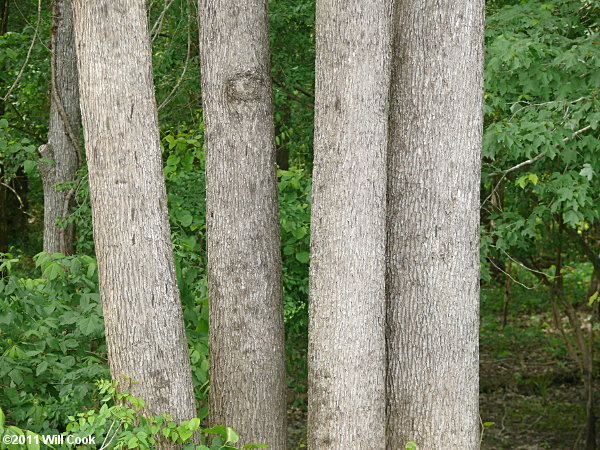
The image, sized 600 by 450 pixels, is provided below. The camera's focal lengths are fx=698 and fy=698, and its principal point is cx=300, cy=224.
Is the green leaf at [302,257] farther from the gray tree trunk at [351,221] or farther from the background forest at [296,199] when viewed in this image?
the gray tree trunk at [351,221]

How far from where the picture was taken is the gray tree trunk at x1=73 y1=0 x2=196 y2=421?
325cm

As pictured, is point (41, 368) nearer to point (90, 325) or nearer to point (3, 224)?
point (90, 325)

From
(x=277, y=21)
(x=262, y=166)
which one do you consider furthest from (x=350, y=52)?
(x=277, y=21)

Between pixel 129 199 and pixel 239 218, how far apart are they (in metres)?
0.69

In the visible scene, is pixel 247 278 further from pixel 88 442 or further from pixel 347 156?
pixel 88 442

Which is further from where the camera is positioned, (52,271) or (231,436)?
(52,271)

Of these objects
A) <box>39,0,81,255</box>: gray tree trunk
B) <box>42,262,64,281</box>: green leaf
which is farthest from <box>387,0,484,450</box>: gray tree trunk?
<box>39,0,81,255</box>: gray tree trunk

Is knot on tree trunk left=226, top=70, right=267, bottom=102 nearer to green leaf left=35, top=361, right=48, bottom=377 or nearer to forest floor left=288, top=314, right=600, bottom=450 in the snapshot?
green leaf left=35, top=361, right=48, bottom=377

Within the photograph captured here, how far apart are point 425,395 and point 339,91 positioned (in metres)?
1.65

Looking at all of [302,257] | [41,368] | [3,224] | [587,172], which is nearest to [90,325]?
[41,368]

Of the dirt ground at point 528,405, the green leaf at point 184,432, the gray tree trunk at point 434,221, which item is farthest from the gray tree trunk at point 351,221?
the dirt ground at point 528,405

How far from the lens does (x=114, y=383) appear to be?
3.33 metres

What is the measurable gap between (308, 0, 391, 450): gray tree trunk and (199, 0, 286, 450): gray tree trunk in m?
0.36

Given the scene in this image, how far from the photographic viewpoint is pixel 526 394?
36.0ft
